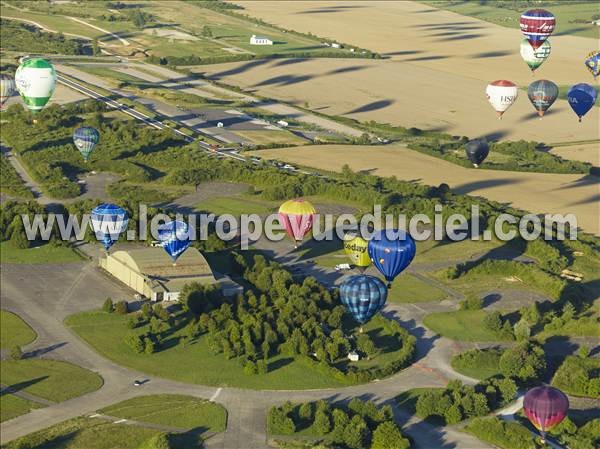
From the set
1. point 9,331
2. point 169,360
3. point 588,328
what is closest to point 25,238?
point 9,331

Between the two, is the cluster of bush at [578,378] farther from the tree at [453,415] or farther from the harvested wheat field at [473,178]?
the harvested wheat field at [473,178]

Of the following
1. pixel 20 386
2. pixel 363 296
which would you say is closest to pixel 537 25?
pixel 363 296

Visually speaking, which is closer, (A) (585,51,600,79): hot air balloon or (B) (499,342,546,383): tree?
(B) (499,342,546,383): tree

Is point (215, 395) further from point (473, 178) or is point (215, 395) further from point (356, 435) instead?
point (473, 178)

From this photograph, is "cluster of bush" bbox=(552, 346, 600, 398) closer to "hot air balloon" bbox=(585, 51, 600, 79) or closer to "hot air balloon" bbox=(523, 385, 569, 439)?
"hot air balloon" bbox=(523, 385, 569, 439)

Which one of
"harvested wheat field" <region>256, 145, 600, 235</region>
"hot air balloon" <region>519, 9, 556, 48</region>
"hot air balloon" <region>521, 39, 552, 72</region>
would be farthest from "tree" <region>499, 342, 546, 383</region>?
"hot air balloon" <region>521, 39, 552, 72</region>

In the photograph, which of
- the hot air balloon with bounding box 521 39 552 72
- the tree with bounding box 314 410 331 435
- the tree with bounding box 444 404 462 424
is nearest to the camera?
the tree with bounding box 314 410 331 435

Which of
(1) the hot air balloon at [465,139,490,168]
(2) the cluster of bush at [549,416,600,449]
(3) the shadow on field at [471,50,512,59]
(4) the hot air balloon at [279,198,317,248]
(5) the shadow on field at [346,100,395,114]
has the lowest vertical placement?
(2) the cluster of bush at [549,416,600,449]

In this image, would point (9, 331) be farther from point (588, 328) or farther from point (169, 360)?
point (588, 328)
